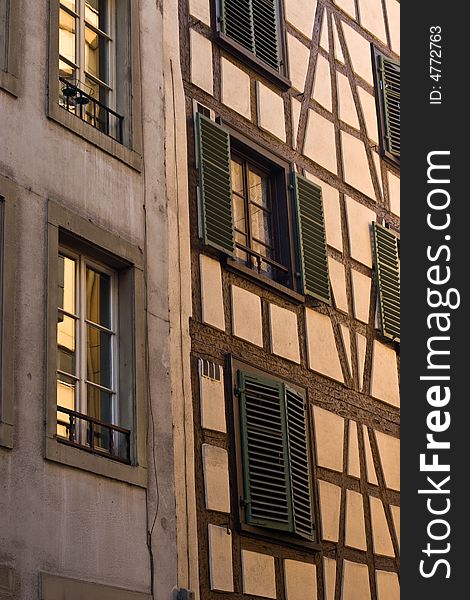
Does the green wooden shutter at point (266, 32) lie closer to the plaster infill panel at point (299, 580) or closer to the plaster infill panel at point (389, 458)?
the plaster infill panel at point (389, 458)

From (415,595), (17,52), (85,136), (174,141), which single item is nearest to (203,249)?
(174,141)

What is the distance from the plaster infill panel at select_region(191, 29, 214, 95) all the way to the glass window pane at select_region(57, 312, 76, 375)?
9.98 feet

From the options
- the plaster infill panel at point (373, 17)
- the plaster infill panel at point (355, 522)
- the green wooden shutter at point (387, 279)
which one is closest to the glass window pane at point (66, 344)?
the plaster infill panel at point (355, 522)

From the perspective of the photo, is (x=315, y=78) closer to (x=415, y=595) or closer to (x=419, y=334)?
(x=419, y=334)

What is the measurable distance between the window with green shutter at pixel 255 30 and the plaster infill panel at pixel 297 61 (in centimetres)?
16

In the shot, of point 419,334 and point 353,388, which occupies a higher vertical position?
point 353,388

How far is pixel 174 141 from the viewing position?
11961 mm

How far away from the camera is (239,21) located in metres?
13.4

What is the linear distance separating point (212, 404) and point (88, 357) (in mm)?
1378

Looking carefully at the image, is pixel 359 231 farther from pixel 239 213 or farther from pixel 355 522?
pixel 355 522

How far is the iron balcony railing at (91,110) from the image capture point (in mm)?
10995

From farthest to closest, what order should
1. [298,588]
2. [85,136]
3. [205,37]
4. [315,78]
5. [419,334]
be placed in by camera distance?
[315,78] < [205,37] < [298,588] < [85,136] < [419,334]

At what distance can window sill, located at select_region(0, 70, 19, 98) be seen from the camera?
394 inches

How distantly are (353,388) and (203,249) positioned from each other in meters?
2.41
